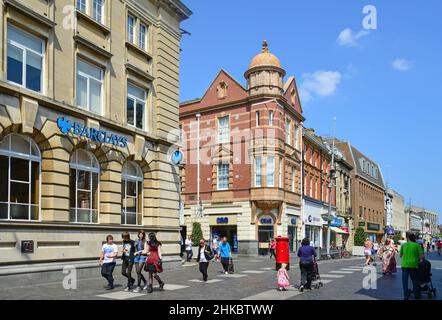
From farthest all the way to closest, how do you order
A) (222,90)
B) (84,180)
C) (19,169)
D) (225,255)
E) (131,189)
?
(222,90)
(131,189)
(225,255)
(84,180)
(19,169)

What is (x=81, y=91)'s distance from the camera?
61.5 ft

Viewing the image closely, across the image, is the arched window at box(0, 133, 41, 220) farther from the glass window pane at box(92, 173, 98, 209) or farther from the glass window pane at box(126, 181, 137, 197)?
the glass window pane at box(126, 181, 137, 197)

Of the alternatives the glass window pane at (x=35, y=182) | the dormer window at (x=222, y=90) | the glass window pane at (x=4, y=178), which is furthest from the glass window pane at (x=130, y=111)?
the dormer window at (x=222, y=90)

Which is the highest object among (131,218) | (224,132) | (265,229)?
(224,132)

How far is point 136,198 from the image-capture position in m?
22.2

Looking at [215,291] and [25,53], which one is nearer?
[215,291]

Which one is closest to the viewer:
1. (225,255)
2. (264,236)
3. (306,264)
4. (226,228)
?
(306,264)

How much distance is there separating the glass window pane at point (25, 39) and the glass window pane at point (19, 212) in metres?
5.27

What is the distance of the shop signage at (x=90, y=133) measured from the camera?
1720 centimetres

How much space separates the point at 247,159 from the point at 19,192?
26.1 m

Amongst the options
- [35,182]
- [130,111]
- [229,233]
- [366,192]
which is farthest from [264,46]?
[366,192]

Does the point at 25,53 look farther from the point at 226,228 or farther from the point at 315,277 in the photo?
the point at 226,228

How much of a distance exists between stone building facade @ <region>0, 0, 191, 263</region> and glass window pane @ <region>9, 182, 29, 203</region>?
33mm

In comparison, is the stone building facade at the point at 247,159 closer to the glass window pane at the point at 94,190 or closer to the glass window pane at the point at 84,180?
the glass window pane at the point at 94,190
